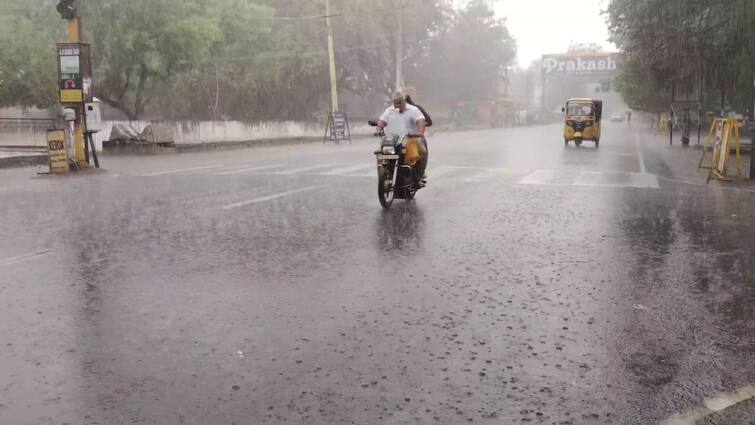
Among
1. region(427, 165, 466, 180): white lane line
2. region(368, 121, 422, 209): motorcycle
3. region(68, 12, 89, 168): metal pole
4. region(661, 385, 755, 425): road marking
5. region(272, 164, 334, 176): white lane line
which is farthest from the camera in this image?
region(68, 12, 89, 168): metal pole

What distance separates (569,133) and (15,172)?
2311cm

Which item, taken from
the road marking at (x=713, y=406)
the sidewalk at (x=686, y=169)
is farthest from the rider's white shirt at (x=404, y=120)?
the road marking at (x=713, y=406)

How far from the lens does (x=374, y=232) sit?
852 centimetres

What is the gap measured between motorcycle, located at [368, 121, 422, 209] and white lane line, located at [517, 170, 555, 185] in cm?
407

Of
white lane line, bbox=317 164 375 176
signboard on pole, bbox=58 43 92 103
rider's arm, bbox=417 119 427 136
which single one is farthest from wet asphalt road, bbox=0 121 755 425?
signboard on pole, bbox=58 43 92 103

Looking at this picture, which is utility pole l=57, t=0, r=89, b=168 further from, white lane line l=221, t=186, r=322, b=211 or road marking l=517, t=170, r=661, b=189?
road marking l=517, t=170, r=661, b=189

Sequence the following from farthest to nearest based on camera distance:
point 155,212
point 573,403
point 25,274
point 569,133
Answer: point 569,133
point 155,212
point 25,274
point 573,403

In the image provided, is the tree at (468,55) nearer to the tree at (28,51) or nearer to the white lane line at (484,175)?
the tree at (28,51)

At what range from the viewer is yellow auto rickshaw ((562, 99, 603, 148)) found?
3148cm

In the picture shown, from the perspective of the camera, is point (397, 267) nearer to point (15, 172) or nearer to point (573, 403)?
point (573, 403)

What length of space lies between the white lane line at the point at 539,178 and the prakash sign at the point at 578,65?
2705 inches

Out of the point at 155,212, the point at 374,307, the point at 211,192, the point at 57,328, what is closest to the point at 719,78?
the point at 211,192

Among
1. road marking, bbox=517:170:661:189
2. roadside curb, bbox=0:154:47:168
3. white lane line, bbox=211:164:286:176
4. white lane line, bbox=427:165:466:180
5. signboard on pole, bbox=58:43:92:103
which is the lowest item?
road marking, bbox=517:170:661:189

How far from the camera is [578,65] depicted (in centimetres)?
8319
